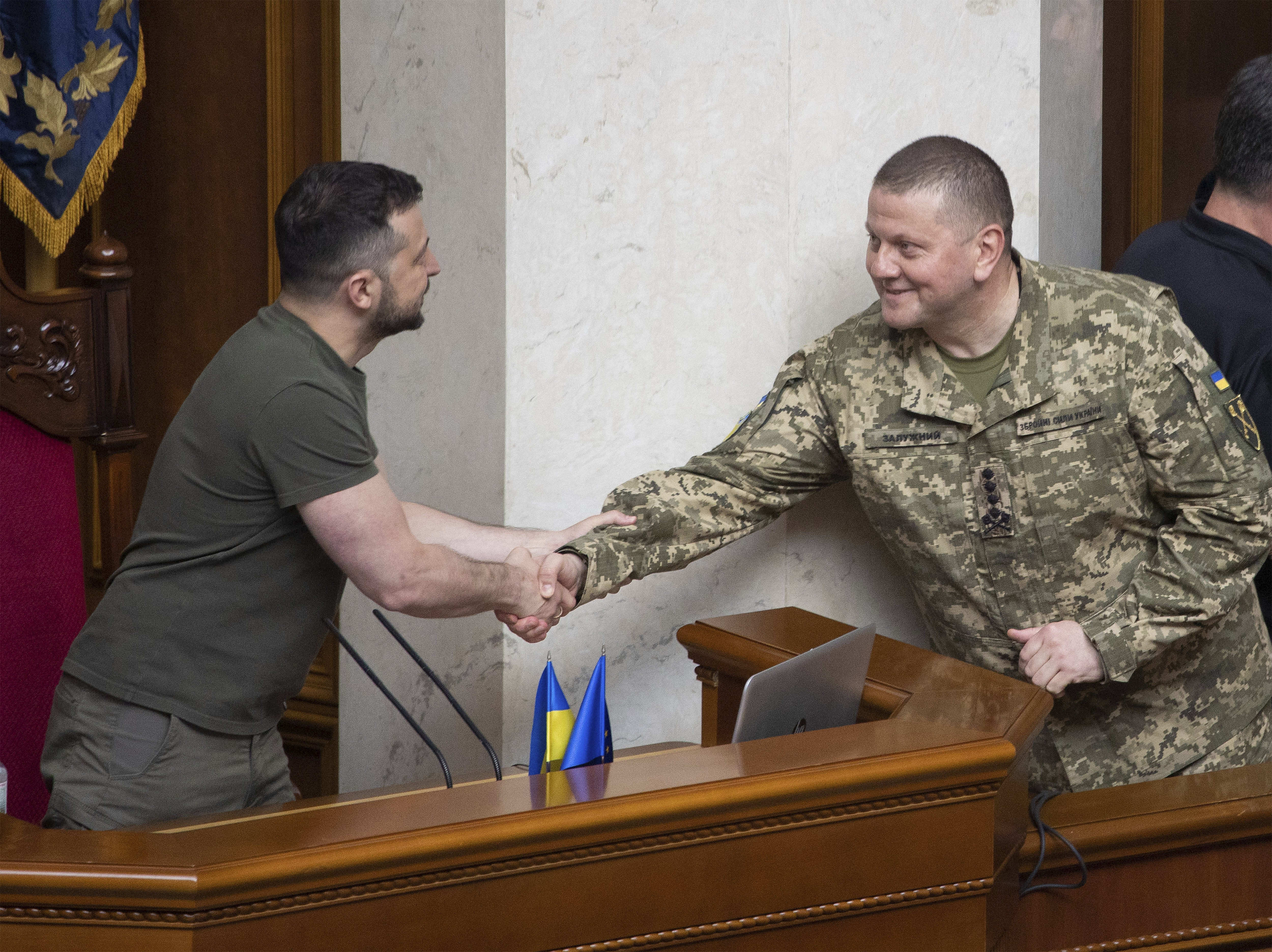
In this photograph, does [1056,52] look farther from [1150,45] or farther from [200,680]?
[200,680]

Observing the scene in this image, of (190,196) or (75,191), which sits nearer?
(75,191)

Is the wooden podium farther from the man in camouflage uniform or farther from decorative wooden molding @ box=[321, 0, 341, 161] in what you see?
decorative wooden molding @ box=[321, 0, 341, 161]

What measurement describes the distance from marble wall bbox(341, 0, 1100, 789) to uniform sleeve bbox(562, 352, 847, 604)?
0.42 ft

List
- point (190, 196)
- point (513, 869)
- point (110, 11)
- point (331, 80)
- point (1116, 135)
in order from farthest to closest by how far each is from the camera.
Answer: point (1116, 135)
point (190, 196)
point (331, 80)
point (110, 11)
point (513, 869)

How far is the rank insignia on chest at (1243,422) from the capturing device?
6.37 ft

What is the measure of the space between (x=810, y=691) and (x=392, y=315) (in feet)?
2.45

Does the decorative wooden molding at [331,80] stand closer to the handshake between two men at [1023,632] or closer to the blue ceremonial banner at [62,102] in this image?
the blue ceremonial banner at [62,102]

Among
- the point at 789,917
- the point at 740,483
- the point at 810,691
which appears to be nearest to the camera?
the point at 789,917

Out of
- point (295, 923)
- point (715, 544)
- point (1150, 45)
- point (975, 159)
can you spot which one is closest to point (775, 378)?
point (715, 544)

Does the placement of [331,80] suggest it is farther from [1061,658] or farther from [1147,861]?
[1147,861]

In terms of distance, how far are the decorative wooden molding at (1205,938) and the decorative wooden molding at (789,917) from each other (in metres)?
0.50

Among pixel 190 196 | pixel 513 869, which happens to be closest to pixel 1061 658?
pixel 513 869

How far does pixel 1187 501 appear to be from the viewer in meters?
1.95

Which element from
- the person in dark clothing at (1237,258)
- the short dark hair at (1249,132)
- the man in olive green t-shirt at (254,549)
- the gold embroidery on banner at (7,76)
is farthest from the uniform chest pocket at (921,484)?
the gold embroidery on banner at (7,76)
